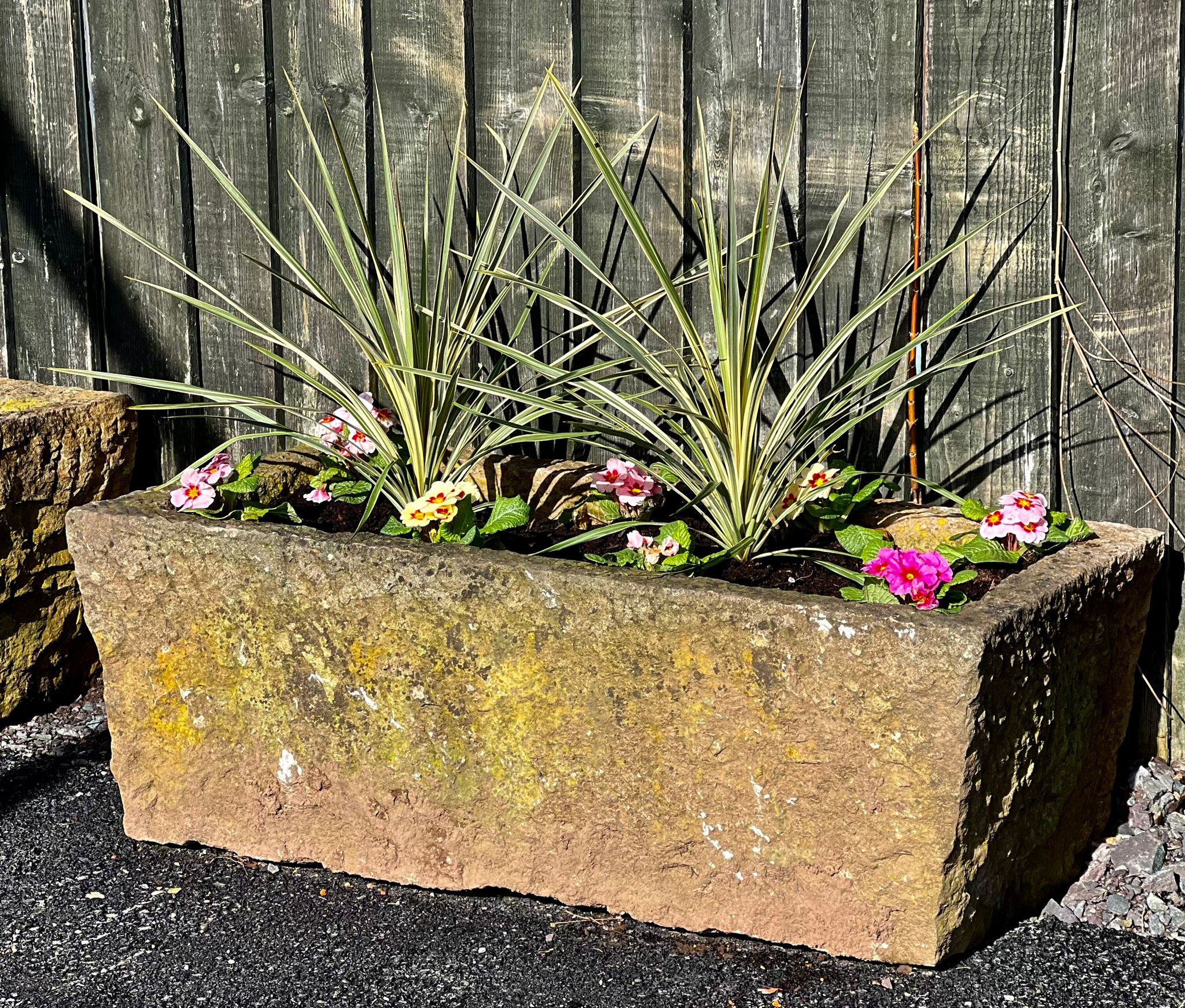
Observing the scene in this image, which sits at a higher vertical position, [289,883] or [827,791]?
[827,791]

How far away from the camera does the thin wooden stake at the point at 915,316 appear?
90.1 inches

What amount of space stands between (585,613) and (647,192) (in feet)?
2.83

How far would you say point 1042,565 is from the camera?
1.96 m

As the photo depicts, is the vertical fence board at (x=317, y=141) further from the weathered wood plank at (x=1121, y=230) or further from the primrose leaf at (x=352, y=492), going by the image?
the weathered wood plank at (x=1121, y=230)

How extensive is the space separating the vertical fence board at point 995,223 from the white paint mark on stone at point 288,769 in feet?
3.73

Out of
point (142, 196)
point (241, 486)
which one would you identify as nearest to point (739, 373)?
point (241, 486)

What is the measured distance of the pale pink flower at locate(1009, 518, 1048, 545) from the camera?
2.07 metres

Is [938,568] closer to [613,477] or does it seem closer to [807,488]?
[807,488]

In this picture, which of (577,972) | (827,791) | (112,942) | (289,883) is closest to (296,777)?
(289,883)

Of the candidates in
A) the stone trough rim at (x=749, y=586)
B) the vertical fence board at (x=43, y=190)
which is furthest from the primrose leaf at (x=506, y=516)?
the vertical fence board at (x=43, y=190)

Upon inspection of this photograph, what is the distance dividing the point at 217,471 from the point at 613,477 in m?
0.63

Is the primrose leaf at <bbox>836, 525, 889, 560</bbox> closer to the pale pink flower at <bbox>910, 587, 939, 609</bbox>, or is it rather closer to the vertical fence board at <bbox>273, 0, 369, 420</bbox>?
the pale pink flower at <bbox>910, 587, 939, 609</bbox>

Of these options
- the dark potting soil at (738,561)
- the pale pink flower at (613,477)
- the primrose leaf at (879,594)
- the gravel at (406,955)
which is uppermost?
the pale pink flower at (613,477)

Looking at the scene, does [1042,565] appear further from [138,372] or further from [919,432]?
[138,372]
